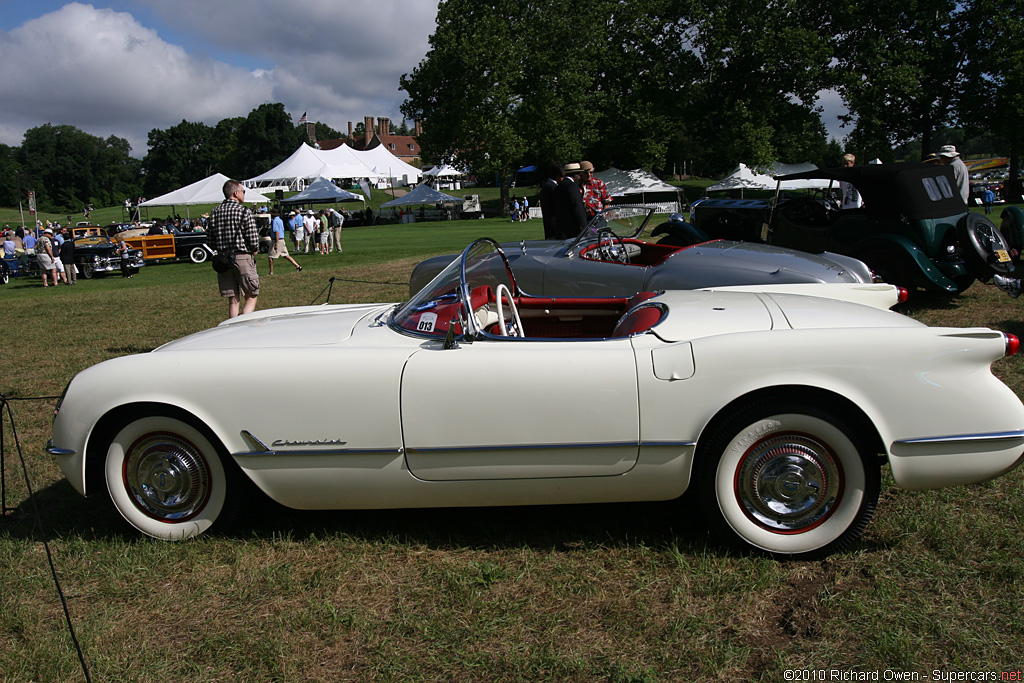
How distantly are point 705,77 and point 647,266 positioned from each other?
36.6 m

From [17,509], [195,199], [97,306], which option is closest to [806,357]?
[17,509]

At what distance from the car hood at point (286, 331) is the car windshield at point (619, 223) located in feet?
9.99

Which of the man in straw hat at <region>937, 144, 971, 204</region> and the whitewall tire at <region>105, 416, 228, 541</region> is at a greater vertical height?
the man in straw hat at <region>937, 144, 971, 204</region>

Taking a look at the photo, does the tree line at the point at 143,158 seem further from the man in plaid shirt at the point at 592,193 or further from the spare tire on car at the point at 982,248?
the spare tire on car at the point at 982,248

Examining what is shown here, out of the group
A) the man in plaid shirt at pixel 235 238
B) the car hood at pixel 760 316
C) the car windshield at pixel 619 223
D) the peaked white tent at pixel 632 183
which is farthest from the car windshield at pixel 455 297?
the peaked white tent at pixel 632 183

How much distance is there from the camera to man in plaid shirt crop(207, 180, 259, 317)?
24.4 feet

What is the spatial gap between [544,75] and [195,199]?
1937 cm

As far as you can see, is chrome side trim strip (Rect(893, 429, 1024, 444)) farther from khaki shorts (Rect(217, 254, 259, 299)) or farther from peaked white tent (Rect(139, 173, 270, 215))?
peaked white tent (Rect(139, 173, 270, 215))

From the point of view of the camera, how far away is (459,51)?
129 feet

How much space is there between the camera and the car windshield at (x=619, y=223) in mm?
6766

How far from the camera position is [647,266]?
6.40 m

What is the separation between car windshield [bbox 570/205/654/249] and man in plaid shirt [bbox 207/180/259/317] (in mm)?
3327

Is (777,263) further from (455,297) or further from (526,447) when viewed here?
(526,447)

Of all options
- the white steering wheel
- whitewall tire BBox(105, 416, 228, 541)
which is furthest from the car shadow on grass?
the white steering wheel
